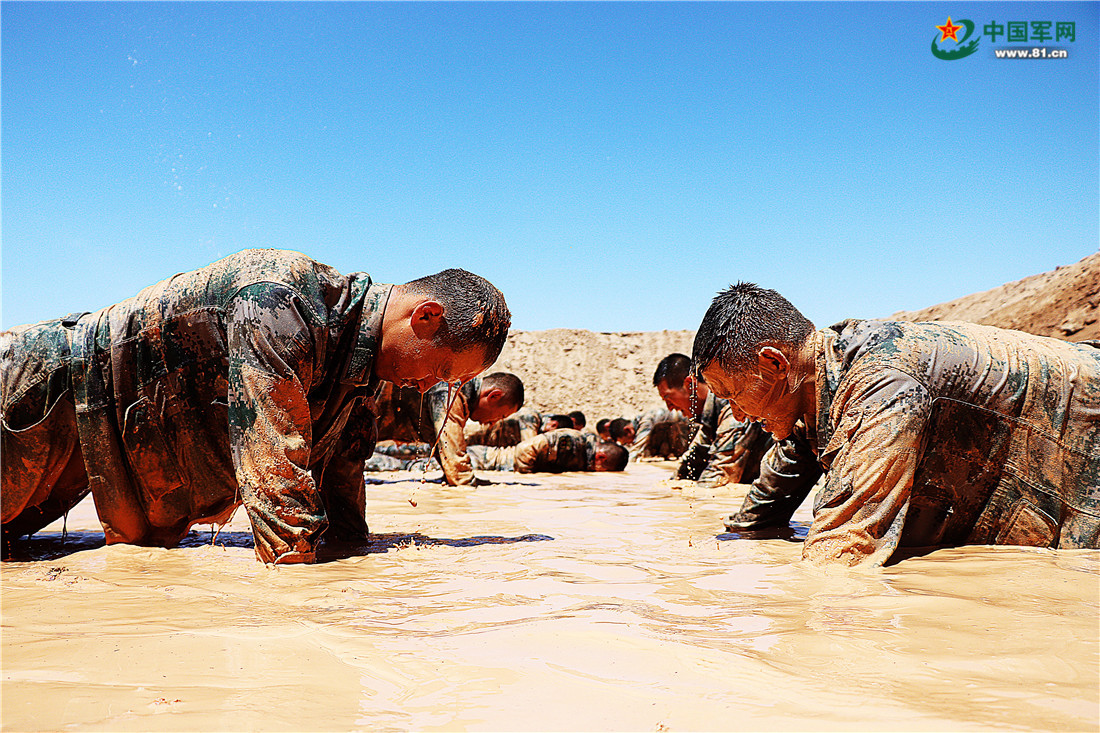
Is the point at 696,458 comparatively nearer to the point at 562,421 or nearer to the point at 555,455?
the point at 555,455

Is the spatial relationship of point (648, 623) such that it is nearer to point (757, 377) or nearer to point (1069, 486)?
point (757, 377)

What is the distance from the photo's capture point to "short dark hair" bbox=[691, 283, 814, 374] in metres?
3.45

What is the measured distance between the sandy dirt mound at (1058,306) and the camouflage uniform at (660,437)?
5137mm

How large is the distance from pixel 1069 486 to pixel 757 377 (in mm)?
1354

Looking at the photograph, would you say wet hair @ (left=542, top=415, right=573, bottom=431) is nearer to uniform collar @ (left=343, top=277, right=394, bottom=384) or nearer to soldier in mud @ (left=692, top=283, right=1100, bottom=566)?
uniform collar @ (left=343, top=277, right=394, bottom=384)

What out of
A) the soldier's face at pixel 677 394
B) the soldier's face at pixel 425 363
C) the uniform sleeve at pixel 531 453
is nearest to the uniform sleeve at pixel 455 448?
the uniform sleeve at pixel 531 453

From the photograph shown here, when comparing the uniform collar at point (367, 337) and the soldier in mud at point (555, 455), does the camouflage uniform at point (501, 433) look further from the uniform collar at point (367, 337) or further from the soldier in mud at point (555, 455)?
the uniform collar at point (367, 337)

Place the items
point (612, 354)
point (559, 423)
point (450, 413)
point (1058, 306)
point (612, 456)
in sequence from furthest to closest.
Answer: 1. point (612, 354)
2. point (559, 423)
3. point (1058, 306)
4. point (612, 456)
5. point (450, 413)

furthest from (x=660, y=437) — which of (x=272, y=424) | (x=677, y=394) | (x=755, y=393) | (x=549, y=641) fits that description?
(x=549, y=641)

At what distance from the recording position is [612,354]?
29.2 meters

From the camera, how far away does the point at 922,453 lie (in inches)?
127

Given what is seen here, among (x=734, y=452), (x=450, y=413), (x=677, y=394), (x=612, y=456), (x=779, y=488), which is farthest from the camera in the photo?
(x=612, y=456)

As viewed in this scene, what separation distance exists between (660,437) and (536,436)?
3.88m

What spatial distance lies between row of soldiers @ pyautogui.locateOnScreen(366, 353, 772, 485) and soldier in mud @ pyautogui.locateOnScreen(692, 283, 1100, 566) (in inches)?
67.9
